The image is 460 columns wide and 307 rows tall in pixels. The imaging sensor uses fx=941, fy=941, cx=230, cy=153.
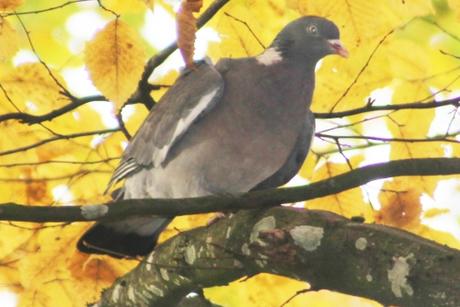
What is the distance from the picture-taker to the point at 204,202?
280 cm

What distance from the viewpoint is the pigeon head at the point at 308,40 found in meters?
4.21

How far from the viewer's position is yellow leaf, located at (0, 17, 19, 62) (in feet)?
12.2

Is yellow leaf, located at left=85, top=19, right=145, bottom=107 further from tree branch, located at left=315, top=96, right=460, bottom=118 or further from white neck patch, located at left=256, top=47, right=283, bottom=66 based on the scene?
tree branch, located at left=315, top=96, right=460, bottom=118

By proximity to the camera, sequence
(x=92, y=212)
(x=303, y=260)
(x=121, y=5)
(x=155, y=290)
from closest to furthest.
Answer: (x=92, y=212) < (x=303, y=260) < (x=155, y=290) < (x=121, y=5)

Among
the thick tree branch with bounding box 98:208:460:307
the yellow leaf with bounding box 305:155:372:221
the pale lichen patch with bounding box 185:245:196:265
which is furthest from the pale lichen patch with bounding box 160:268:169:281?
the yellow leaf with bounding box 305:155:372:221

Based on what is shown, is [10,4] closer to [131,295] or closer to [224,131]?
[224,131]

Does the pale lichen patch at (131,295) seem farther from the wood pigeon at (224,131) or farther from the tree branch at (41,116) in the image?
the tree branch at (41,116)

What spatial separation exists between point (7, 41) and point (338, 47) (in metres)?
1.42

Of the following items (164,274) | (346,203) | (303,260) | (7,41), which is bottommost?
(346,203)

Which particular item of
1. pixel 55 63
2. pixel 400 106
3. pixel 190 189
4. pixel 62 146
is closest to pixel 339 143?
pixel 400 106

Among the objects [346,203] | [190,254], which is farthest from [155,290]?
[346,203]

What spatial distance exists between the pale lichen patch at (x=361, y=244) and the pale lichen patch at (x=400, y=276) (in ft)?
0.44

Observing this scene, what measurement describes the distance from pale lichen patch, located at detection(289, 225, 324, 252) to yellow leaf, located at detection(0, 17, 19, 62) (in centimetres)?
149

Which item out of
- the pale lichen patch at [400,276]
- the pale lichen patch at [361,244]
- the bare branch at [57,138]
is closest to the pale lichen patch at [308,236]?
the pale lichen patch at [361,244]
